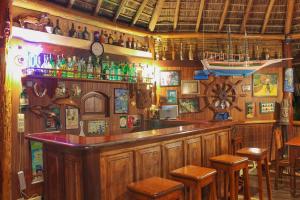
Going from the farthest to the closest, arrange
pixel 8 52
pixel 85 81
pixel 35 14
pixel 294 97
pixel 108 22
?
pixel 294 97, pixel 108 22, pixel 85 81, pixel 35 14, pixel 8 52

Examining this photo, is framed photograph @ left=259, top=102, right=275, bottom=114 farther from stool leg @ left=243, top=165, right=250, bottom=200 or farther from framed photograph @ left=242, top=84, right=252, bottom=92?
stool leg @ left=243, top=165, right=250, bottom=200

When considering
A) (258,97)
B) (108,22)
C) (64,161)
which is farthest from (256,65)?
(64,161)

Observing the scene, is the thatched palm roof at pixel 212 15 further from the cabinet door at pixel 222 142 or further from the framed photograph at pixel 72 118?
the cabinet door at pixel 222 142

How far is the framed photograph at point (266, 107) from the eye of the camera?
270 inches

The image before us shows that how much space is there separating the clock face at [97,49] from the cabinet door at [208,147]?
2532 mm

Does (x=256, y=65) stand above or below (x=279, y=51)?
below

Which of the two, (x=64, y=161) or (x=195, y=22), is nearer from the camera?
(x=64, y=161)

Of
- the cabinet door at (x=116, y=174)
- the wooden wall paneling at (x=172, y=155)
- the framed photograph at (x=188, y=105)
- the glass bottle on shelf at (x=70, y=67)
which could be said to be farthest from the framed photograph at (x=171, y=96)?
the cabinet door at (x=116, y=174)

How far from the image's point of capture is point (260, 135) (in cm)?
670

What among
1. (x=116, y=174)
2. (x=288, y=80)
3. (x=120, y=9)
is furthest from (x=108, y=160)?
(x=288, y=80)

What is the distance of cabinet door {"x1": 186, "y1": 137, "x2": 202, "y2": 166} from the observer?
3.71 meters

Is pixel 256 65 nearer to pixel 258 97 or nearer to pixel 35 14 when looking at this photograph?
pixel 258 97

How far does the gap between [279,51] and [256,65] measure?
230 centimetres

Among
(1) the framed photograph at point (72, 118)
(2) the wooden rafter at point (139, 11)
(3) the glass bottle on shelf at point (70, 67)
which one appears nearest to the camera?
(3) the glass bottle on shelf at point (70, 67)
